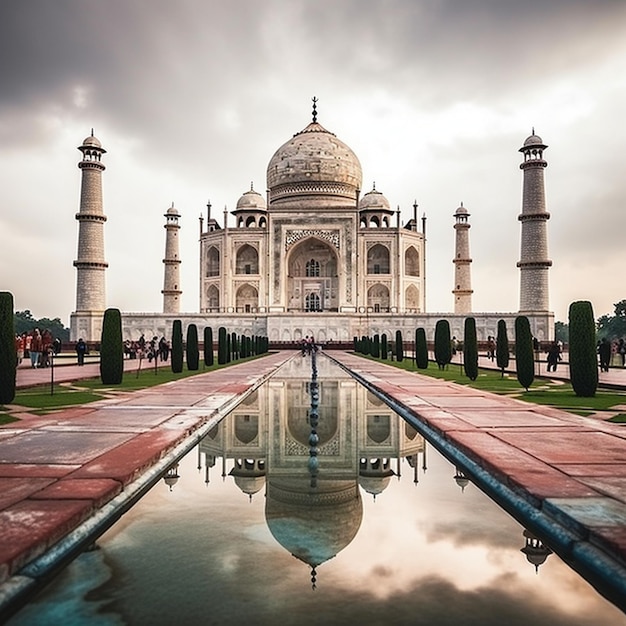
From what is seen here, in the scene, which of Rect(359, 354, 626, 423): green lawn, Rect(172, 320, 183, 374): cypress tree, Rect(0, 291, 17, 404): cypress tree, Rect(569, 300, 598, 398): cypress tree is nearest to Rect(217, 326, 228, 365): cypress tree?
Rect(172, 320, 183, 374): cypress tree

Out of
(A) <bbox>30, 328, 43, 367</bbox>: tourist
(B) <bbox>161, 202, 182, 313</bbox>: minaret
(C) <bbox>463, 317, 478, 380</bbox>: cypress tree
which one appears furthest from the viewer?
(B) <bbox>161, 202, 182, 313</bbox>: minaret

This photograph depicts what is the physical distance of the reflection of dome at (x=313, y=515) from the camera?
1907 mm

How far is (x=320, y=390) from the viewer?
7.13 metres

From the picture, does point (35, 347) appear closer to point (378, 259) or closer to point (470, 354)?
point (470, 354)

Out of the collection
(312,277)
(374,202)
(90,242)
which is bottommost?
(312,277)

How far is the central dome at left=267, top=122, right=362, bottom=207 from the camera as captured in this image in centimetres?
3041

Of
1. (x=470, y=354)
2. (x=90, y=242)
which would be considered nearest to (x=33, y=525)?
(x=470, y=354)

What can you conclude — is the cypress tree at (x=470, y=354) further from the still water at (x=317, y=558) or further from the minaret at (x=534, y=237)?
the minaret at (x=534, y=237)

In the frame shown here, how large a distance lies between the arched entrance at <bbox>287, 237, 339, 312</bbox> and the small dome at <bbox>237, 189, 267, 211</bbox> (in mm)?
3110

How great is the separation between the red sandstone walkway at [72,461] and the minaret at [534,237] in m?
20.1

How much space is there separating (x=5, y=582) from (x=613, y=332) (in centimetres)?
3641

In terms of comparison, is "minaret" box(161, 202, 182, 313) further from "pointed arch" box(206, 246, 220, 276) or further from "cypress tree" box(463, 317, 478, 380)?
"cypress tree" box(463, 317, 478, 380)

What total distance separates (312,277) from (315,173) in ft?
16.7

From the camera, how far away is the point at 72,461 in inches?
111
